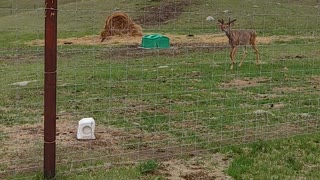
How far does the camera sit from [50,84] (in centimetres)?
511

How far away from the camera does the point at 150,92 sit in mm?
10109

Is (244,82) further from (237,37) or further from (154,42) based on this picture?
(154,42)

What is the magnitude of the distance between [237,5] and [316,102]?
21276 mm

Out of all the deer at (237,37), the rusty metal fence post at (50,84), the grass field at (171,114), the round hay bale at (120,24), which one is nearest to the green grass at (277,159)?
the grass field at (171,114)

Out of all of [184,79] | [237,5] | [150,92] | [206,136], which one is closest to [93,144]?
[206,136]

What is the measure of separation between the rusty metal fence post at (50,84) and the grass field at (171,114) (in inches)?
9.5

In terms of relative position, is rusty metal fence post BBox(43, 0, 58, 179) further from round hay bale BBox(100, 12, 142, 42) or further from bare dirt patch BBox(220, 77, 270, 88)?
round hay bale BBox(100, 12, 142, 42)

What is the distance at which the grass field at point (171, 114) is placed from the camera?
5.84 m

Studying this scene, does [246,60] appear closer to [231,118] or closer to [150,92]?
[150,92]

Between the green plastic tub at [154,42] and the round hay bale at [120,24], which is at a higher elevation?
the round hay bale at [120,24]

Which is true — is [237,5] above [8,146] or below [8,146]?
above

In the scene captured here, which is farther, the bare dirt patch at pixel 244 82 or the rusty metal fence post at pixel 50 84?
the bare dirt patch at pixel 244 82

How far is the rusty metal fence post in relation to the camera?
5027 millimetres

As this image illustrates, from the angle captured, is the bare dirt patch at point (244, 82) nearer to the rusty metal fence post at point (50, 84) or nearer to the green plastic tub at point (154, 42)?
the green plastic tub at point (154, 42)
